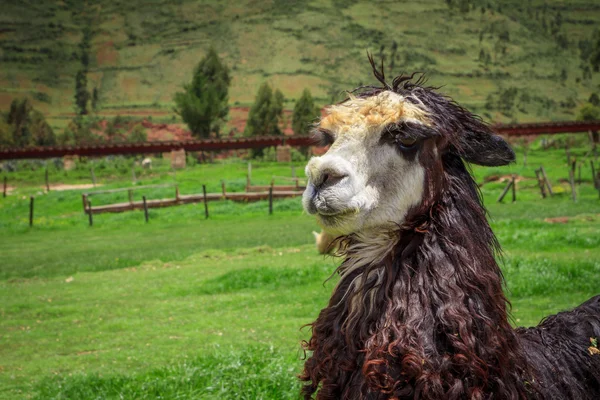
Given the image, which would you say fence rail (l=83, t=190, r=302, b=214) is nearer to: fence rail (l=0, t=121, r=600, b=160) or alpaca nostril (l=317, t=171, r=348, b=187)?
fence rail (l=0, t=121, r=600, b=160)

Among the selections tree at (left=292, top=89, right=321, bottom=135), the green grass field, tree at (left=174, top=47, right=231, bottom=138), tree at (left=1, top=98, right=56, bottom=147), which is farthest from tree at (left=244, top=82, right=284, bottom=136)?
the green grass field

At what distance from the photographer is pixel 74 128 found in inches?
3829

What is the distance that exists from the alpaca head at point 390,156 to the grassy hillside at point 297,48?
362ft

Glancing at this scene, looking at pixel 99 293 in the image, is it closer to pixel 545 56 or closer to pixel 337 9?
pixel 545 56

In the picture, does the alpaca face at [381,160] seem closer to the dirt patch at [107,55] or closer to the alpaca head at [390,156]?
the alpaca head at [390,156]

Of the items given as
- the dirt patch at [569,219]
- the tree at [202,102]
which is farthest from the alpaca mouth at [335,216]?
the tree at [202,102]

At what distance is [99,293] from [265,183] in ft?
91.3

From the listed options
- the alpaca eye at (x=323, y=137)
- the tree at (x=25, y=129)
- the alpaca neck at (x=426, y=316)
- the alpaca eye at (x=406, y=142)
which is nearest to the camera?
the alpaca neck at (x=426, y=316)

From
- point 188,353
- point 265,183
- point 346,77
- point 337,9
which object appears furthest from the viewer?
point 337,9

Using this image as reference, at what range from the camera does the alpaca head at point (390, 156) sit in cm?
358

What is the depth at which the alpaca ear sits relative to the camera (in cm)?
385

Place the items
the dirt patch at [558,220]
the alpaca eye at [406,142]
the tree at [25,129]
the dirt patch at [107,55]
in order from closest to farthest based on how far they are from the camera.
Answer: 1. the alpaca eye at [406,142]
2. the dirt patch at [558,220]
3. the tree at [25,129]
4. the dirt patch at [107,55]

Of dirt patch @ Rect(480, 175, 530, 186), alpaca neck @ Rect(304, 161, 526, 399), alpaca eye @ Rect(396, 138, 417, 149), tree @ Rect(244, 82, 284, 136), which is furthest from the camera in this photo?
tree @ Rect(244, 82, 284, 136)

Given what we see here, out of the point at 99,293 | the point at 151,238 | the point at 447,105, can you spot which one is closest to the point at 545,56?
the point at 151,238
